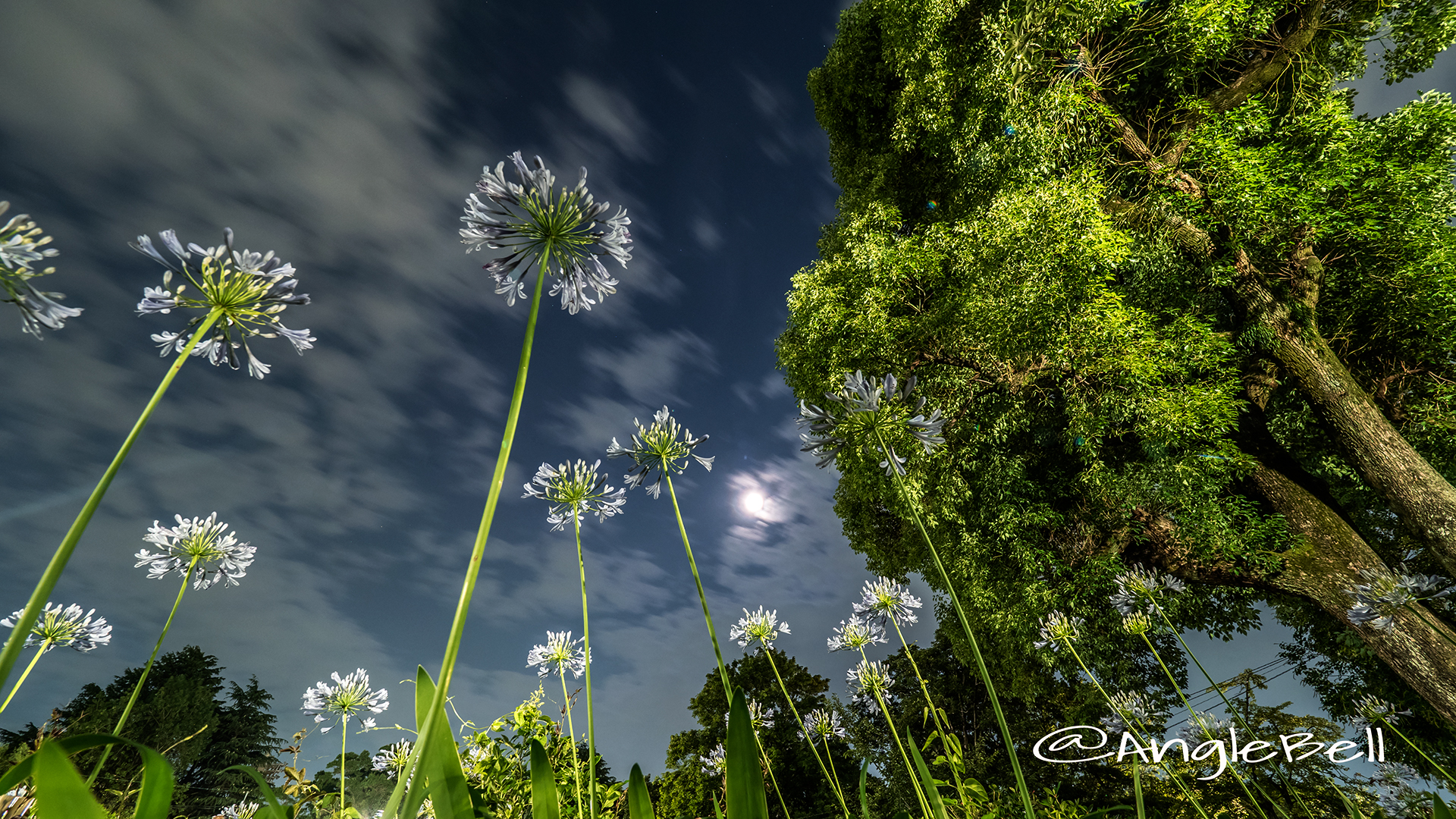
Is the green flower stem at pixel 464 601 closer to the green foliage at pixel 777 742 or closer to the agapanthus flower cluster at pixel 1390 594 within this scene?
the agapanthus flower cluster at pixel 1390 594

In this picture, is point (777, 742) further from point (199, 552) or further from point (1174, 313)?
point (199, 552)

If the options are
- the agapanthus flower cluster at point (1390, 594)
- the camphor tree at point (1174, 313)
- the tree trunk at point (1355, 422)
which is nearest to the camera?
the agapanthus flower cluster at point (1390, 594)

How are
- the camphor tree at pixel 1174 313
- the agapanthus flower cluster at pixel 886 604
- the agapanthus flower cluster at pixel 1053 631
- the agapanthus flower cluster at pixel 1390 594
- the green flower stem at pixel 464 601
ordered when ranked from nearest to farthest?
the green flower stem at pixel 464 601, the agapanthus flower cluster at pixel 1390 594, the agapanthus flower cluster at pixel 886 604, the agapanthus flower cluster at pixel 1053 631, the camphor tree at pixel 1174 313

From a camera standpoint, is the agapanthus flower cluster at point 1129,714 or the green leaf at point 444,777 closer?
the green leaf at point 444,777

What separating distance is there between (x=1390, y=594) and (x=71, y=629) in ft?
17.6

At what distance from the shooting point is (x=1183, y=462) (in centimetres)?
567

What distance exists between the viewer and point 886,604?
3002mm

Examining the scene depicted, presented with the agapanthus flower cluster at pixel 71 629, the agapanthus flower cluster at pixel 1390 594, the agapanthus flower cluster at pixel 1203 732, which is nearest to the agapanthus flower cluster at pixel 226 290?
the agapanthus flower cluster at pixel 71 629

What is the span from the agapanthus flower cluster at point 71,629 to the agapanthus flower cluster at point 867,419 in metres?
2.70

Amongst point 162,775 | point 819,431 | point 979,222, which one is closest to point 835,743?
point 979,222

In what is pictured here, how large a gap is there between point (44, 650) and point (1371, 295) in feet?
36.8

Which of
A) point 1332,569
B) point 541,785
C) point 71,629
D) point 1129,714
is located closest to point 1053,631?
point 1129,714

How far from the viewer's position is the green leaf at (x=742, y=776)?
1.06 m

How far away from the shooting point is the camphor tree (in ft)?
19.1
